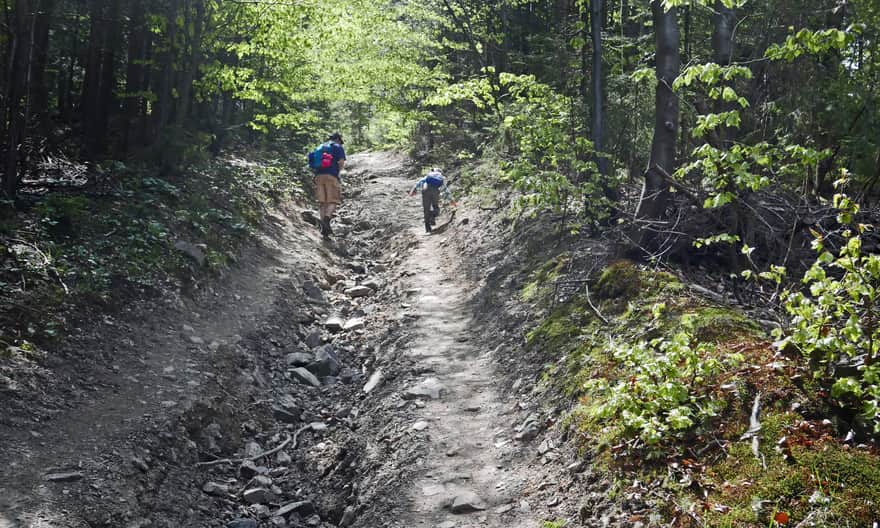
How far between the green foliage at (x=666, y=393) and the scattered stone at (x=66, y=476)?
14.2 feet

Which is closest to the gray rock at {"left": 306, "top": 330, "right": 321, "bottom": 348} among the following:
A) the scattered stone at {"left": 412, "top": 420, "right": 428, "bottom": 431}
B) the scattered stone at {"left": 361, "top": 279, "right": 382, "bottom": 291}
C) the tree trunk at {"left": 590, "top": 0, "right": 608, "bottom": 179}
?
the scattered stone at {"left": 361, "top": 279, "right": 382, "bottom": 291}

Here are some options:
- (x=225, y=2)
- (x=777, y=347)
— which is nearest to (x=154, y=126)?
(x=225, y=2)

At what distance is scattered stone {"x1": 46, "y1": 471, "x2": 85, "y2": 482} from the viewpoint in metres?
5.34

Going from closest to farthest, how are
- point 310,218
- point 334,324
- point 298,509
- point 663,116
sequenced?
point 298,509 → point 663,116 → point 334,324 → point 310,218

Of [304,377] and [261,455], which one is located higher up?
[304,377]

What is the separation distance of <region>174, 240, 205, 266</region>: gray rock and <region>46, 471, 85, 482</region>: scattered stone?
534 cm

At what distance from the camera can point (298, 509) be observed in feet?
20.8

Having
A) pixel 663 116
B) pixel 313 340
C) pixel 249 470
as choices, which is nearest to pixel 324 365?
pixel 313 340

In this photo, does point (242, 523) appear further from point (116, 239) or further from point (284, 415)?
point (116, 239)

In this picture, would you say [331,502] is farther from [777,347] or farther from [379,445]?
[777,347]

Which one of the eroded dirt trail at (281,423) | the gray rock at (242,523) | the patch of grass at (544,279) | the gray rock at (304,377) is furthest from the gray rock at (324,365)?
the gray rock at (242,523)

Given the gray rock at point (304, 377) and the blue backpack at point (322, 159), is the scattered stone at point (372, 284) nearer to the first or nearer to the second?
the blue backpack at point (322, 159)

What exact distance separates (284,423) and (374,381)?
1293mm

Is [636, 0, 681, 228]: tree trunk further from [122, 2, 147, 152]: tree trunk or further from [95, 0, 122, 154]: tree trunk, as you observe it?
[95, 0, 122, 154]: tree trunk
